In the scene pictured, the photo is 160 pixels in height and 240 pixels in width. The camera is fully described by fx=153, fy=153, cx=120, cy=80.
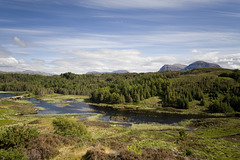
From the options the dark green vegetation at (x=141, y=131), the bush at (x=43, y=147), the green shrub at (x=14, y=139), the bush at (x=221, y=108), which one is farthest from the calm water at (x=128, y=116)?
the green shrub at (x=14, y=139)

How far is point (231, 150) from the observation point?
3688 centimetres

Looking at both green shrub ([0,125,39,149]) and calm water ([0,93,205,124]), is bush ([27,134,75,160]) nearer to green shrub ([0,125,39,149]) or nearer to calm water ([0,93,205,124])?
green shrub ([0,125,39,149])

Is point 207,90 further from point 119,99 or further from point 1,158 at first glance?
point 1,158

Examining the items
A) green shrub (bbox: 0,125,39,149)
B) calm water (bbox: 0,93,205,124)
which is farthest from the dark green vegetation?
calm water (bbox: 0,93,205,124)

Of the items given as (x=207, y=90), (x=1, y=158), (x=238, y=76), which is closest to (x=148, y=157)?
(x=1, y=158)

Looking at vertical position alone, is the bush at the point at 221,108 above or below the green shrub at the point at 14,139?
below

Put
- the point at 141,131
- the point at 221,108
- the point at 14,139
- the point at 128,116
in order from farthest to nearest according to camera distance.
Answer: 1. the point at 221,108
2. the point at 128,116
3. the point at 141,131
4. the point at 14,139

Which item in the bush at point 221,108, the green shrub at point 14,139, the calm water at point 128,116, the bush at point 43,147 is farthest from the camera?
the bush at point 221,108

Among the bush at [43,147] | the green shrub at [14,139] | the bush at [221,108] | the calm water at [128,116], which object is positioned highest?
the green shrub at [14,139]

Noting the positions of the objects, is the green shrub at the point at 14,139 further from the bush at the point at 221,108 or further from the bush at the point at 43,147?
the bush at the point at 221,108

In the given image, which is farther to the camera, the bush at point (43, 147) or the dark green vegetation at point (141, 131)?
the dark green vegetation at point (141, 131)

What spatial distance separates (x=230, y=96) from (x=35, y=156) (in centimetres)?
13918

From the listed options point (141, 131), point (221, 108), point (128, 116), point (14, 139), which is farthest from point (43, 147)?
point (221, 108)

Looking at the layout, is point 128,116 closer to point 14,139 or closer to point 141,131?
point 141,131
